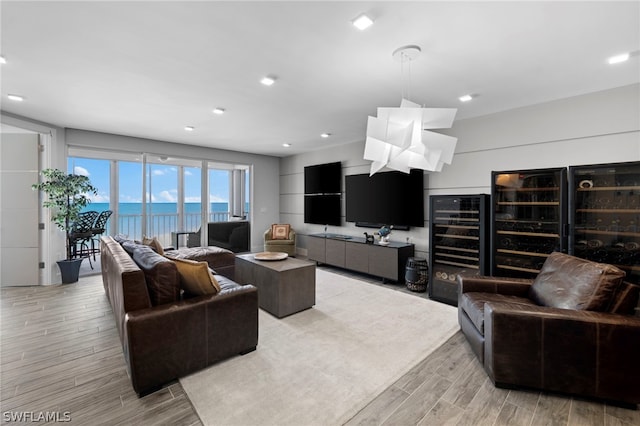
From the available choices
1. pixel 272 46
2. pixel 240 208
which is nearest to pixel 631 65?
pixel 272 46

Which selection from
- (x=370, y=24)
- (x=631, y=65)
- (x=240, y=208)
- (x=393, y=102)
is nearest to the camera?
(x=370, y=24)

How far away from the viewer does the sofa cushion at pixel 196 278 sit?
89.0 inches

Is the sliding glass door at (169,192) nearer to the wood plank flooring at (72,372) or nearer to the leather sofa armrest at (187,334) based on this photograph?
the wood plank flooring at (72,372)

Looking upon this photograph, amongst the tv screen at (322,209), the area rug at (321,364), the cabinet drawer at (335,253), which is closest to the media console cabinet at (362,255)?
the cabinet drawer at (335,253)

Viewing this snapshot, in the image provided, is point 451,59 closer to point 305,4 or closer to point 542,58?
point 542,58

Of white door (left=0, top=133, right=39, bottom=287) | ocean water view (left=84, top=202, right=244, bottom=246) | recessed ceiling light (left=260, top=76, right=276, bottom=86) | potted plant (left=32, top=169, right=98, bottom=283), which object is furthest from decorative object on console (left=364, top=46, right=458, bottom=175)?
ocean water view (left=84, top=202, right=244, bottom=246)

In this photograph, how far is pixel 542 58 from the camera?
94.9 inches

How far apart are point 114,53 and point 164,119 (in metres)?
1.99

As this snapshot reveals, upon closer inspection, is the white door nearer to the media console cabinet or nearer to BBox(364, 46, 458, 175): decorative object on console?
the media console cabinet

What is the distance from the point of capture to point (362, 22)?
1.88m

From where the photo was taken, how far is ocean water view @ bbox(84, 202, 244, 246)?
700cm

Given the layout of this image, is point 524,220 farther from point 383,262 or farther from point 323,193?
point 323,193

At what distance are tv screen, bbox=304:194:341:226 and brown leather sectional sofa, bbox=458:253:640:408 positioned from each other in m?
4.12

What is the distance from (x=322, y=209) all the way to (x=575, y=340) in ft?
16.1
